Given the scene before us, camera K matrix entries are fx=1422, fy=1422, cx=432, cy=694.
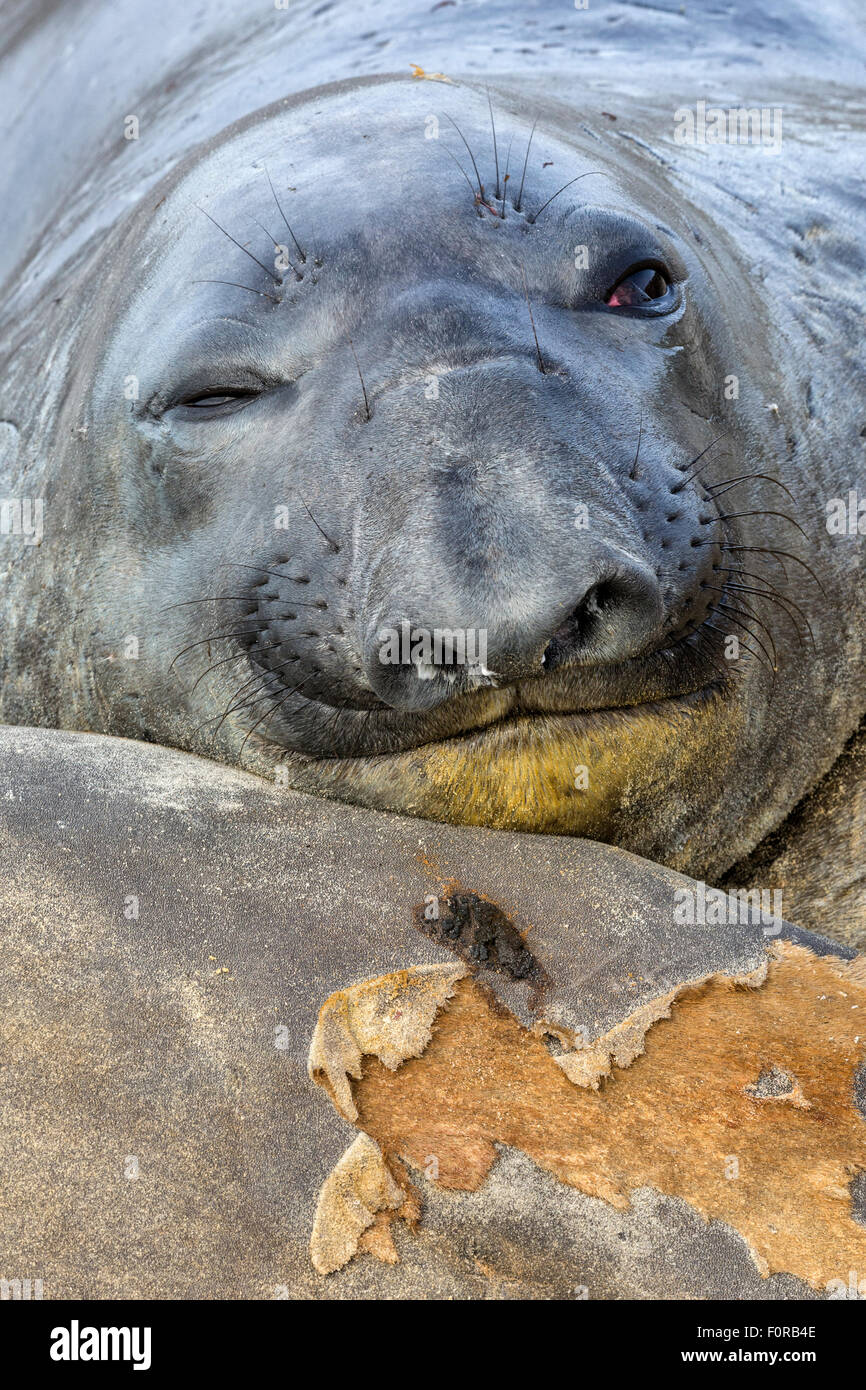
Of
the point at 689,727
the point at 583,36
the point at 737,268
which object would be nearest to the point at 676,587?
the point at 689,727

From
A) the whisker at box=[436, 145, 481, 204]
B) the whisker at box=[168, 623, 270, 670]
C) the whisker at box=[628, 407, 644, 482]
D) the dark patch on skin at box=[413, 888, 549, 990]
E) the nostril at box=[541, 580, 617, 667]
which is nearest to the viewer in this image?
the nostril at box=[541, 580, 617, 667]

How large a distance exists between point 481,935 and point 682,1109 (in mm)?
482

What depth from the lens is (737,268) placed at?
12.2 ft

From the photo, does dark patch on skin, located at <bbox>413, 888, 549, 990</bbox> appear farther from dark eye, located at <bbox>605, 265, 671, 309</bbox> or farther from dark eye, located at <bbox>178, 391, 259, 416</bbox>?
dark eye, located at <bbox>605, 265, 671, 309</bbox>

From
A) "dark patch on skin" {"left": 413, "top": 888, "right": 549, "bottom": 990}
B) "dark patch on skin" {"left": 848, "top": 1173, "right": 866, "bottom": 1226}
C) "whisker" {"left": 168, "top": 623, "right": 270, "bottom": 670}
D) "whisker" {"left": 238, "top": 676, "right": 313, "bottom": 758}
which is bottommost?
"dark patch on skin" {"left": 848, "top": 1173, "right": 866, "bottom": 1226}

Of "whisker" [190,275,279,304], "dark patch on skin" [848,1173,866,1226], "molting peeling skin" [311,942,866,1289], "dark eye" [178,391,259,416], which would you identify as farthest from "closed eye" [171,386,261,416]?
"dark patch on skin" [848,1173,866,1226]

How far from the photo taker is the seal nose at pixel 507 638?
7.98 feet

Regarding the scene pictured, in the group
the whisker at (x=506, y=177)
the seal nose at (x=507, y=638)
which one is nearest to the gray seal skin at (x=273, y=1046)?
the seal nose at (x=507, y=638)

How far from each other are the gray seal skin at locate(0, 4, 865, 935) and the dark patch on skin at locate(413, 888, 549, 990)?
0.73 ft

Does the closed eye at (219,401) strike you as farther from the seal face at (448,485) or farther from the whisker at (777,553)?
the whisker at (777,553)

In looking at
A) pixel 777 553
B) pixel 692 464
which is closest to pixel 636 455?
pixel 692 464

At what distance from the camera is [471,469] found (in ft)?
8.54

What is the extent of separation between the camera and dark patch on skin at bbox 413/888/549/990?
264cm
